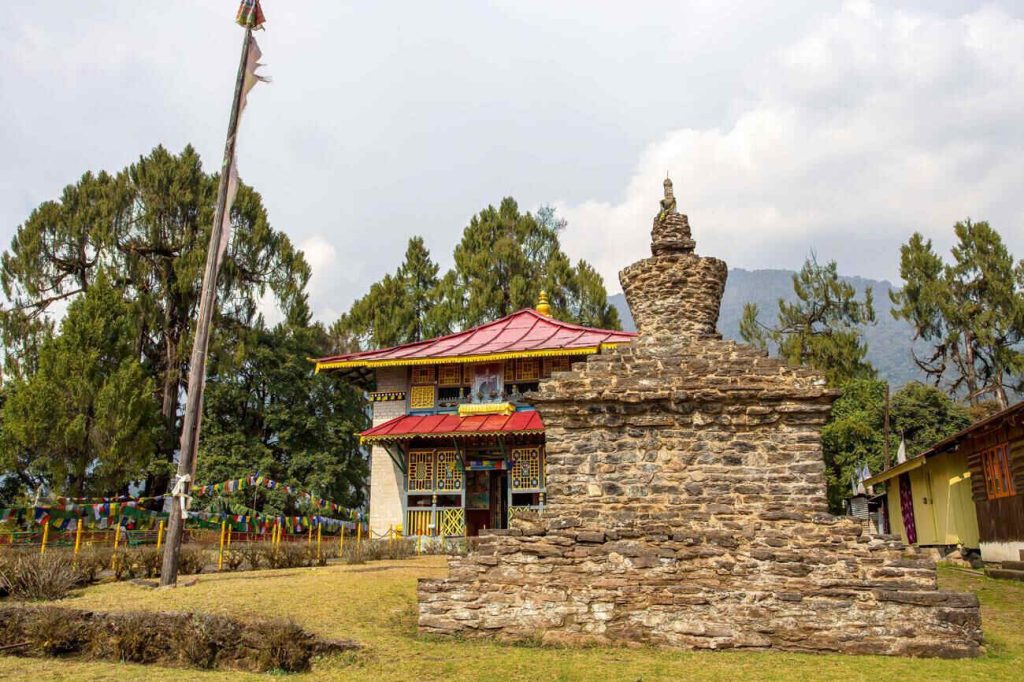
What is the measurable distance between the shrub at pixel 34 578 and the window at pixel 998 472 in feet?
55.0

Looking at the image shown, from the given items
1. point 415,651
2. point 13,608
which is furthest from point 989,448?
point 13,608

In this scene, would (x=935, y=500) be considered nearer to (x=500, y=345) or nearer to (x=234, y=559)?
(x=500, y=345)

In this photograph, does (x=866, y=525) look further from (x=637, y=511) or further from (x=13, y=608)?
(x=13, y=608)

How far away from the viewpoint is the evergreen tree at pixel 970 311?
31906 millimetres

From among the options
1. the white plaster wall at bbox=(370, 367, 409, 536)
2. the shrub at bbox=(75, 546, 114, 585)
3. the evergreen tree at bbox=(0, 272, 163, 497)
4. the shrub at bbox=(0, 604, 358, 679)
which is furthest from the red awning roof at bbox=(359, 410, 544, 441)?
the shrub at bbox=(0, 604, 358, 679)

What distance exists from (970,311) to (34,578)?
35.3m

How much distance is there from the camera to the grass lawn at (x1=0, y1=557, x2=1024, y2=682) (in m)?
6.82

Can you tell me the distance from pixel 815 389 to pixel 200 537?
1790 cm

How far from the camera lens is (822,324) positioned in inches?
1425

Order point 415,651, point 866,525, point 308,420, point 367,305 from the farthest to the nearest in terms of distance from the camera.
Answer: point 367,305 < point 308,420 < point 866,525 < point 415,651

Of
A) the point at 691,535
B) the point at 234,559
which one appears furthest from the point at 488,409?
the point at 691,535

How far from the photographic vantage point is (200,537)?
2089 cm

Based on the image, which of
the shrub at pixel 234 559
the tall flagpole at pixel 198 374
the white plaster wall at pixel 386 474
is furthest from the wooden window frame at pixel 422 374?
the tall flagpole at pixel 198 374

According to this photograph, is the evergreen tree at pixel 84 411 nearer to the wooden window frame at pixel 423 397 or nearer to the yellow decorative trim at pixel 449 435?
the yellow decorative trim at pixel 449 435
